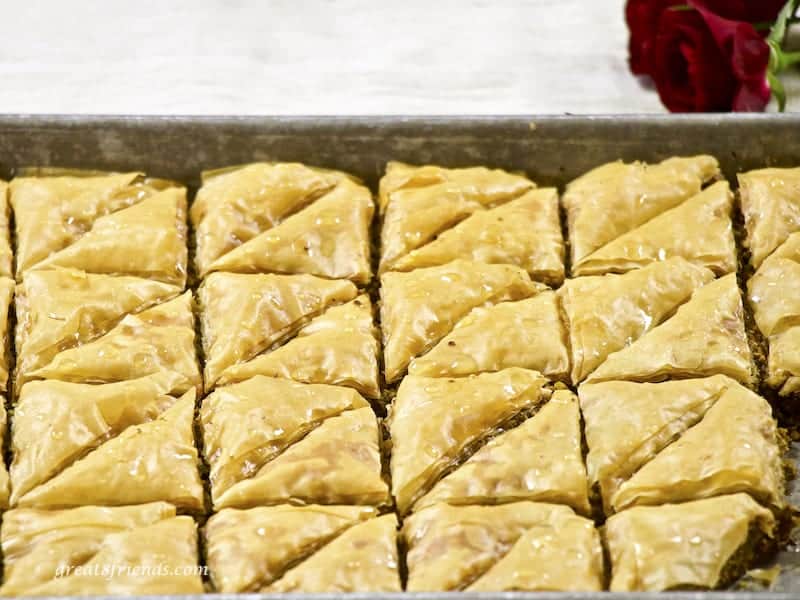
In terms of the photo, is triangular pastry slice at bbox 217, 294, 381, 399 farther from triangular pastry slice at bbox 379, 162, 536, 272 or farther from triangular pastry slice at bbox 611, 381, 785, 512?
triangular pastry slice at bbox 611, 381, 785, 512

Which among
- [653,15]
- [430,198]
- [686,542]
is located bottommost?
[686,542]

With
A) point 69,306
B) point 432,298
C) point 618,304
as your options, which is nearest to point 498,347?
point 432,298

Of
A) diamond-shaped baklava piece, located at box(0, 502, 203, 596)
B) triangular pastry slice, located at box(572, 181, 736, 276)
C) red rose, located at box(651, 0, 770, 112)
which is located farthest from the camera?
red rose, located at box(651, 0, 770, 112)

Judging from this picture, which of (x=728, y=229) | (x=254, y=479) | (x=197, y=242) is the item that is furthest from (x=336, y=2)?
(x=254, y=479)

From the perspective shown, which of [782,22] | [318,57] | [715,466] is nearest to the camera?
[715,466]

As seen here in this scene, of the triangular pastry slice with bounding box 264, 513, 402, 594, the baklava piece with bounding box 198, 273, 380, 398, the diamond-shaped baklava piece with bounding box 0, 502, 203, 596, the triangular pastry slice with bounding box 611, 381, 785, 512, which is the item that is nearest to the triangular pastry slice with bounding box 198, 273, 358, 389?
the baklava piece with bounding box 198, 273, 380, 398

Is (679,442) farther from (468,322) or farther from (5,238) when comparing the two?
(5,238)

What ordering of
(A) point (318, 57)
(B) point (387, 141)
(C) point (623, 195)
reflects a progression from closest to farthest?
1. (C) point (623, 195)
2. (B) point (387, 141)
3. (A) point (318, 57)

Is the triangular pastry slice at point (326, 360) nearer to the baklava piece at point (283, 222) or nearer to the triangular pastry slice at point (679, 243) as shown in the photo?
the baklava piece at point (283, 222)
